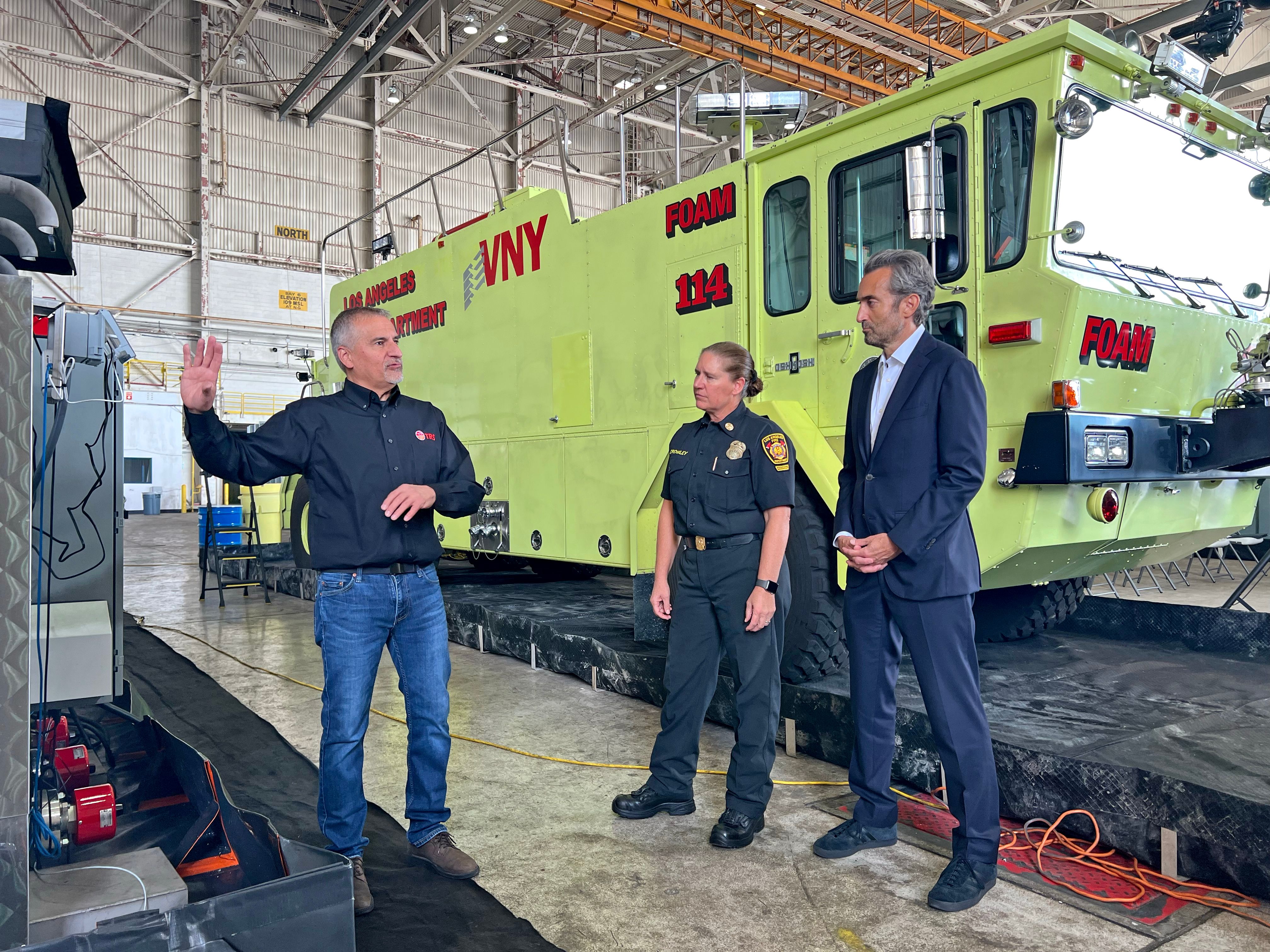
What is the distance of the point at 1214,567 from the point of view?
1246 cm

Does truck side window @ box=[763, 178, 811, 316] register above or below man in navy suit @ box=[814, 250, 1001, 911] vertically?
above

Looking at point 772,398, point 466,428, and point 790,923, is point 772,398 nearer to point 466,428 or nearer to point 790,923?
point 790,923

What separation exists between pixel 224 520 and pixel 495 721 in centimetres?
642

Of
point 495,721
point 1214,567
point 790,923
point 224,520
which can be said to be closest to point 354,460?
point 790,923

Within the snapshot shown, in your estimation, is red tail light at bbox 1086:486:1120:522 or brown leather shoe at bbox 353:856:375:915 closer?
brown leather shoe at bbox 353:856:375:915

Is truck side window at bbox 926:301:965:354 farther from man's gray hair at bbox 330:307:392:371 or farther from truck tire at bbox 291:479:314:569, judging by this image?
truck tire at bbox 291:479:314:569

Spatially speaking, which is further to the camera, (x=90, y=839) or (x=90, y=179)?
(x=90, y=179)

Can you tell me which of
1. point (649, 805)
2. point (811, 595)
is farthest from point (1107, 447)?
point (649, 805)

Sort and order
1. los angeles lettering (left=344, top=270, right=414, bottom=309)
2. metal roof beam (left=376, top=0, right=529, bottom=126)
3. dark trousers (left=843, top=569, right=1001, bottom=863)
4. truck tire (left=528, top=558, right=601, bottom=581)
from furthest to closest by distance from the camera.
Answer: metal roof beam (left=376, top=0, right=529, bottom=126) → truck tire (left=528, top=558, right=601, bottom=581) → los angeles lettering (left=344, top=270, right=414, bottom=309) → dark trousers (left=843, top=569, right=1001, bottom=863)

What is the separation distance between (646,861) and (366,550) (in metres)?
1.40

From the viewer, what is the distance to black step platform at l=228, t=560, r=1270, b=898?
2.85 meters

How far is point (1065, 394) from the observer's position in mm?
3564

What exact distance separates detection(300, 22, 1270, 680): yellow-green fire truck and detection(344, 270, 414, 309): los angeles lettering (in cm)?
284

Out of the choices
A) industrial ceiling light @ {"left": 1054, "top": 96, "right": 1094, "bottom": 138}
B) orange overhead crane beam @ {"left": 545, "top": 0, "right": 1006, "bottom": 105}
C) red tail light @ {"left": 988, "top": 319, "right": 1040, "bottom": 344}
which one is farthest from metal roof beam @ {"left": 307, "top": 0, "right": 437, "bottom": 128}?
red tail light @ {"left": 988, "top": 319, "right": 1040, "bottom": 344}
